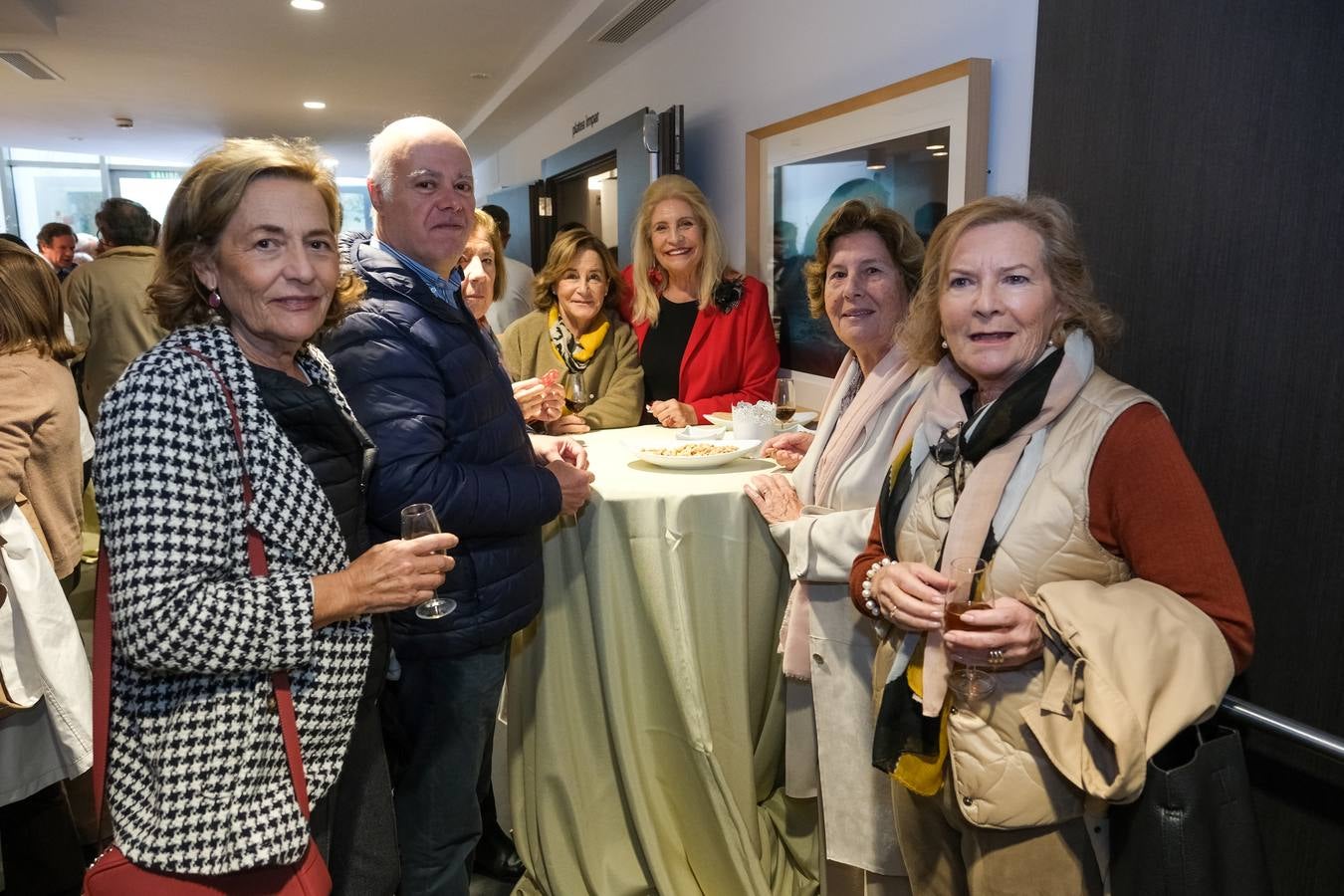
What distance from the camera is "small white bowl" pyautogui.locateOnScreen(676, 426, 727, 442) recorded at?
253 centimetres

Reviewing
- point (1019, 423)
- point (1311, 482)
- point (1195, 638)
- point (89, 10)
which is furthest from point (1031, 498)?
point (89, 10)

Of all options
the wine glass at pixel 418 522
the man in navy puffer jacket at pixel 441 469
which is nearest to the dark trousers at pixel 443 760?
the man in navy puffer jacket at pixel 441 469

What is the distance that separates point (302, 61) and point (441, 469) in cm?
522

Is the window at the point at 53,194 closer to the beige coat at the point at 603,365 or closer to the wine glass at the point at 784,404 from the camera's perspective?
the beige coat at the point at 603,365

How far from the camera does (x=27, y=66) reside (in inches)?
228

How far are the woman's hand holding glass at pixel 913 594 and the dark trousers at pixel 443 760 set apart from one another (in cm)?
82

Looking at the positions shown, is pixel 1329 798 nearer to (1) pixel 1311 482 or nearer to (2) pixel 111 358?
(1) pixel 1311 482

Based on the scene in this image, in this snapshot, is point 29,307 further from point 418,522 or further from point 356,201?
point 356,201

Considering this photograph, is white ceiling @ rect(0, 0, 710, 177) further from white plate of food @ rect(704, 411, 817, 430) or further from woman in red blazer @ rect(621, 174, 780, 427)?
white plate of food @ rect(704, 411, 817, 430)

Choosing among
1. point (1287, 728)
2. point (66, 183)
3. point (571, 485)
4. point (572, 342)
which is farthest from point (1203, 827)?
point (66, 183)

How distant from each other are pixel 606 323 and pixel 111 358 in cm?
269

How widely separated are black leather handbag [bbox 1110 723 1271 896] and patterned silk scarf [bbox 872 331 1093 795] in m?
0.31

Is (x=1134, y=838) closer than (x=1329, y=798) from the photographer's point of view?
Yes

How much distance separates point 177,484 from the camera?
1105 millimetres
